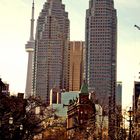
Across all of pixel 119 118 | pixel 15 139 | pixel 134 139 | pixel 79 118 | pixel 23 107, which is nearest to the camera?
pixel 15 139

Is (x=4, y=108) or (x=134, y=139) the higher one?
(x=4, y=108)

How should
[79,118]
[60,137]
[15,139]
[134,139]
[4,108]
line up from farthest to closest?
[79,118] → [60,137] → [134,139] → [4,108] → [15,139]

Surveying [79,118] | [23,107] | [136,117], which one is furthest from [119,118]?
[79,118]

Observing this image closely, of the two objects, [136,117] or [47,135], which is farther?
[47,135]

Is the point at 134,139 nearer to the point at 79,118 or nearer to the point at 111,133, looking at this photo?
the point at 111,133

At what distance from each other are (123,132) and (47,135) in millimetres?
34344

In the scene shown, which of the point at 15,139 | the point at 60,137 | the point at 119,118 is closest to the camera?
the point at 15,139

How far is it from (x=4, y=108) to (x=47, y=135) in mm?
52038

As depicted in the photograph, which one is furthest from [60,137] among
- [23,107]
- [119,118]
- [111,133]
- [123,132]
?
[23,107]

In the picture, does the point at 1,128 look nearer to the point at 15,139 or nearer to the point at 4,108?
the point at 15,139

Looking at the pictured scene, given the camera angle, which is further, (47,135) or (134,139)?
(47,135)

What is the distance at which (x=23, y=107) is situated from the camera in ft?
171

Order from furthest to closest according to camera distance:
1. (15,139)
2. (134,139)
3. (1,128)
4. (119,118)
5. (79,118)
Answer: (79,118), (119,118), (134,139), (15,139), (1,128)

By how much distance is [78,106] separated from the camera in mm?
163500
